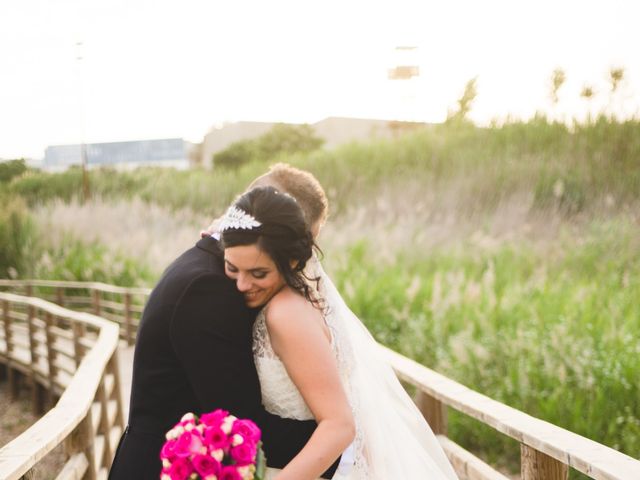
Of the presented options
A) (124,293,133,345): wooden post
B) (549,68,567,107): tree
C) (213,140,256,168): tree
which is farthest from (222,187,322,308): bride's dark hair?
(213,140,256,168): tree

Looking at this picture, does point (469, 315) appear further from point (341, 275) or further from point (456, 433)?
point (341, 275)

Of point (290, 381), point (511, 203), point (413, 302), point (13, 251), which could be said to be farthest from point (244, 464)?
point (13, 251)

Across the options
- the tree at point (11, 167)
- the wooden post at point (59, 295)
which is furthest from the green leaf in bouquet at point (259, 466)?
the wooden post at point (59, 295)

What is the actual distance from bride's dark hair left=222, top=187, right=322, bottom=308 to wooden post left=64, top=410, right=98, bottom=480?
225 centimetres

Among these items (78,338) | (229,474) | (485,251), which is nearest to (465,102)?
(485,251)

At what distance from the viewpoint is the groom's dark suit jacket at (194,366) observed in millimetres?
1880

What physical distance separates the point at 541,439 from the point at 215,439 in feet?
3.86

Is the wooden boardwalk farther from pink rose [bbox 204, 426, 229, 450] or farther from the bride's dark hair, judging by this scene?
pink rose [bbox 204, 426, 229, 450]

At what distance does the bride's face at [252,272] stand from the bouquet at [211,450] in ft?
1.13

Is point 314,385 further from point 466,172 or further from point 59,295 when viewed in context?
point 466,172

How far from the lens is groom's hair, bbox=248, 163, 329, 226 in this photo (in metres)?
2.55

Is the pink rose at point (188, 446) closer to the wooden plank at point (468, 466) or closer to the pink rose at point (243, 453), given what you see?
the pink rose at point (243, 453)

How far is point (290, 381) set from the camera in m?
2.04

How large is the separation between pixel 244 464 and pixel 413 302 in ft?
19.2
